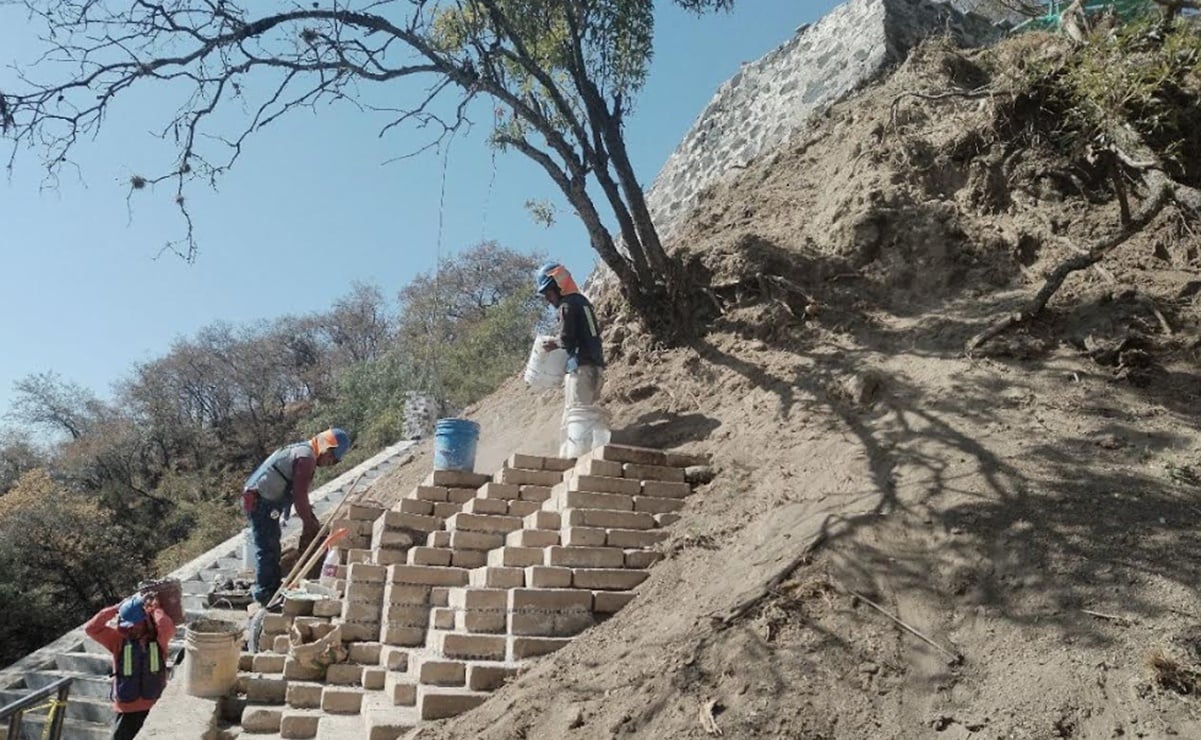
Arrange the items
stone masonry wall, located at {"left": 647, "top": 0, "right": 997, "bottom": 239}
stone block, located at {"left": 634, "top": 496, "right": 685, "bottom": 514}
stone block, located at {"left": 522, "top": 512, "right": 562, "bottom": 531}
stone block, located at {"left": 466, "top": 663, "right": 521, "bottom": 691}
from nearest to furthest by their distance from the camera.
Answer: stone block, located at {"left": 466, "top": 663, "right": 521, "bottom": 691}
stone block, located at {"left": 522, "top": 512, "right": 562, "bottom": 531}
stone block, located at {"left": 634, "top": 496, "right": 685, "bottom": 514}
stone masonry wall, located at {"left": 647, "top": 0, "right": 997, "bottom": 239}

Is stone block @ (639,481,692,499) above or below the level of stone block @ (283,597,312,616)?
above

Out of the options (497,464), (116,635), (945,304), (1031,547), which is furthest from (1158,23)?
(116,635)

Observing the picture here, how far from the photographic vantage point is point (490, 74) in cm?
805

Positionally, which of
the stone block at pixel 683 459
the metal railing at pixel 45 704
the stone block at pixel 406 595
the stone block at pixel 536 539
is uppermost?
the stone block at pixel 683 459

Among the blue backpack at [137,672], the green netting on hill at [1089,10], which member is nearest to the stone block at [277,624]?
the blue backpack at [137,672]

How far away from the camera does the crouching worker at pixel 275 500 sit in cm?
680

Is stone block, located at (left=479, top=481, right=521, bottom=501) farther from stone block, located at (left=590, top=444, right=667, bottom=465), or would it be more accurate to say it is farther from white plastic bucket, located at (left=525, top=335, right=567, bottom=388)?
white plastic bucket, located at (left=525, top=335, right=567, bottom=388)

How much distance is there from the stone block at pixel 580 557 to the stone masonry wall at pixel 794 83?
669 centimetres

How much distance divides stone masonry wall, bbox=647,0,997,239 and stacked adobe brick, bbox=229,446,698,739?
5877mm

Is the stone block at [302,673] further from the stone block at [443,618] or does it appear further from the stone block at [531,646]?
the stone block at [531,646]

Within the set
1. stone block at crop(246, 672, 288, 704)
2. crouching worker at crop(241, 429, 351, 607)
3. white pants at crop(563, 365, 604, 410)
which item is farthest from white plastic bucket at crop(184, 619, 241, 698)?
white pants at crop(563, 365, 604, 410)

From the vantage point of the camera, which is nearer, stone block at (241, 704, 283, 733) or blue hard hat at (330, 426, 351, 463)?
stone block at (241, 704, 283, 733)

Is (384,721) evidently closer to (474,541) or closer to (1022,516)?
(474,541)

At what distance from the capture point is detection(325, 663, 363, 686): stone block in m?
5.29
